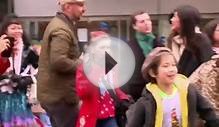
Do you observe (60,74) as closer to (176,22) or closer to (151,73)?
(176,22)

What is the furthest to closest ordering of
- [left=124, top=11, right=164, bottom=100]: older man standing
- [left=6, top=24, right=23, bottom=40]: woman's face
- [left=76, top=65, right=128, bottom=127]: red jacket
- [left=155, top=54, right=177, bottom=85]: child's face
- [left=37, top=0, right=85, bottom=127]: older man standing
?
[left=6, top=24, right=23, bottom=40]: woman's face
[left=124, top=11, right=164, bottom=100]: older man standing
[left=76, top=65, right=128, bottom=127]: red jacket
[left=37, top=0, right=85, bottom=127]: older man standing
[left=155, top=54, right=177, bottom=85]: child's face

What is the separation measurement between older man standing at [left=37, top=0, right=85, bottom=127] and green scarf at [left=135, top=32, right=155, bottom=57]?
100cm

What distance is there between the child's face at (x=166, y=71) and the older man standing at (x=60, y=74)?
1457 mm

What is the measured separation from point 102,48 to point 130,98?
775mm

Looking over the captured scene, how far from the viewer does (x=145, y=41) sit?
298 inches

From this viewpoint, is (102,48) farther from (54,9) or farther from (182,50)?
(54,9)

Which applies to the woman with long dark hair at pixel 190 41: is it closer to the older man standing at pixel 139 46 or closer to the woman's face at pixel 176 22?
the woman's face at pixel 176 22

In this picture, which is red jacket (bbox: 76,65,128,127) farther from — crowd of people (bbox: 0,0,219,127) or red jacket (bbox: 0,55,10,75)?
red jacket (bbox: 0,55,10,75)

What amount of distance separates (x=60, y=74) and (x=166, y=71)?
66.8 inches
